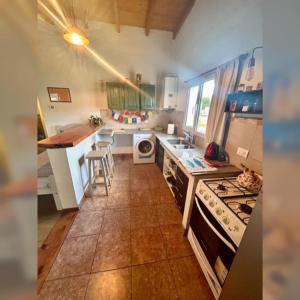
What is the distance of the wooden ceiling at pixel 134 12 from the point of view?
287 centimetres

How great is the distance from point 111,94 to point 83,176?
2.36 m

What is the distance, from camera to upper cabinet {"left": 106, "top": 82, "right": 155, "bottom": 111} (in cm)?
371

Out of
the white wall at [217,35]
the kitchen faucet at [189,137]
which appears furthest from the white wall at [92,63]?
the kitchen faucet at [189,137]

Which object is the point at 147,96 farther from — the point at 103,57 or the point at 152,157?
the point at 152,157

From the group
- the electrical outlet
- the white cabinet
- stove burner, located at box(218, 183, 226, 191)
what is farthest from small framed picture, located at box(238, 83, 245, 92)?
the white cabinet

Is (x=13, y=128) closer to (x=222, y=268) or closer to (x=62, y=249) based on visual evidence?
(x=222, y=268)

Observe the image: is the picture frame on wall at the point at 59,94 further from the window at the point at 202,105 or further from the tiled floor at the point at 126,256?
the window at the point at 202,105

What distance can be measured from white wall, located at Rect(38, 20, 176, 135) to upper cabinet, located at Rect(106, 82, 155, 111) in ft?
0.80

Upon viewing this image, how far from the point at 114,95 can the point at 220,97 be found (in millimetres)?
2788

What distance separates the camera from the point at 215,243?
3.60ft

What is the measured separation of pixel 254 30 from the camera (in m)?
1.35

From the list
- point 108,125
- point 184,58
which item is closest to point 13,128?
point 184,58

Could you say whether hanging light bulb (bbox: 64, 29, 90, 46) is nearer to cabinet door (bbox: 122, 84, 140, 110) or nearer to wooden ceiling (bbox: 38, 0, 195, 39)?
wooden ceiling (bbox: 38, 0, 195, 39)

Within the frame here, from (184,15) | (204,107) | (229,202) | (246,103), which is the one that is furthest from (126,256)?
(184,15)
